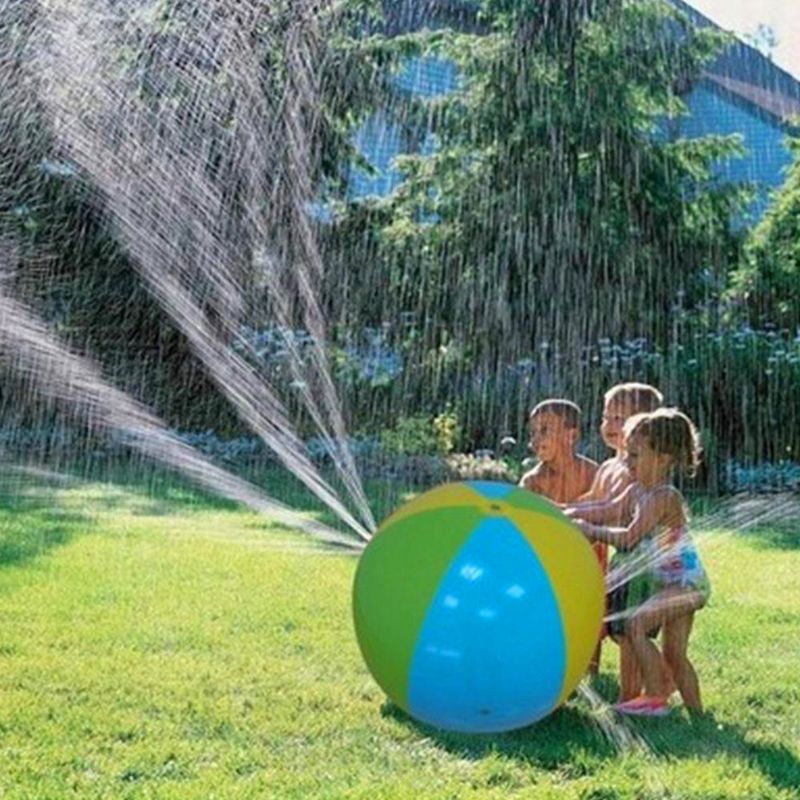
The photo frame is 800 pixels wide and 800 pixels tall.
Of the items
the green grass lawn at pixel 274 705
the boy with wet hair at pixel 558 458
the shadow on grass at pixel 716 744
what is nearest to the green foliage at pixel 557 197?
the green grass lawn at pixel 274 705

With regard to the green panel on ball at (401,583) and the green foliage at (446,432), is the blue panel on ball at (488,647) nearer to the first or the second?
the green panel on ball at (401,583)

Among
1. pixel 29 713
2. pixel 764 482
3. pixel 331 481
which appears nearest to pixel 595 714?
pixel 29 713

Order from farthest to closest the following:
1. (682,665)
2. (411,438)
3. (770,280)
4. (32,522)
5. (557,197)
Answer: (770,280)
(557,197)
(411,438)
(32,522)
(682,665)

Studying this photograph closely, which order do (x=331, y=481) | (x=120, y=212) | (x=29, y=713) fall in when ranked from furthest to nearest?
(x=120, y=212), (x=331, y=481), (x=29, y=713)

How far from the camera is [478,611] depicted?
3.70 m

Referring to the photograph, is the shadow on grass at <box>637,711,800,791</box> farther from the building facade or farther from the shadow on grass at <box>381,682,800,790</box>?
the building facade

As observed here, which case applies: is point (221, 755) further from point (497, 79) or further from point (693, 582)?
point (497, 79)

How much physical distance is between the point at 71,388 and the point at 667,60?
258 inches

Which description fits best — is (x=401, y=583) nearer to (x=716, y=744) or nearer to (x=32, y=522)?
(x=716, y=744)

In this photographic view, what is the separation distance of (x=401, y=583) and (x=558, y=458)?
128 centimetres

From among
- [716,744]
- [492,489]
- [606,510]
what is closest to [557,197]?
[606,510]

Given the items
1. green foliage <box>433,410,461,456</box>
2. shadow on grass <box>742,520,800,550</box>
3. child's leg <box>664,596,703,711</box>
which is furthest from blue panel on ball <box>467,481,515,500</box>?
green foliage <box>433,410,461,456</box>

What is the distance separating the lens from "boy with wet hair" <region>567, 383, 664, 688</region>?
4.46 metres

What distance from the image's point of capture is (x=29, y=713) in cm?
410
